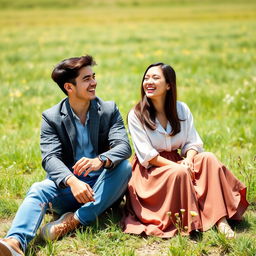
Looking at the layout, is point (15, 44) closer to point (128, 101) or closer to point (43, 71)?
point (43, 71)

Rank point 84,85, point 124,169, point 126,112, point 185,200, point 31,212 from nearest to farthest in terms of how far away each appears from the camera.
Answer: point 31,212, point 185,200, point 124,169, point 84,85, point 126,112

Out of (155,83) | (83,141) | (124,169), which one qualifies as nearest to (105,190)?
(124,169)

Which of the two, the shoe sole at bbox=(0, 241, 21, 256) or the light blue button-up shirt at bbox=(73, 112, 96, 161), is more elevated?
the light blue button-up shirt at bbox=(73, 112, 96, 161)

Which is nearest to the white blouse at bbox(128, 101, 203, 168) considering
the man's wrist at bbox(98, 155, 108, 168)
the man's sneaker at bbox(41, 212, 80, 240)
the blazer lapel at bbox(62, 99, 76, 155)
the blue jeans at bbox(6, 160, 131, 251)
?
the blue jeans at bbox(6, 160, 131, 251)

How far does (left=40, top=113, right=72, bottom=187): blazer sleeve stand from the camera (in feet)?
10.4

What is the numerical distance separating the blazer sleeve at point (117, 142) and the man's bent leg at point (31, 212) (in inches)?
21.2

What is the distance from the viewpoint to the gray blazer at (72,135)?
333cm

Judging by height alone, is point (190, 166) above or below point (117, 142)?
below

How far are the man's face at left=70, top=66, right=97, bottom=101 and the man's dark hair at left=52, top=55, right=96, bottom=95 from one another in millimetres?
34

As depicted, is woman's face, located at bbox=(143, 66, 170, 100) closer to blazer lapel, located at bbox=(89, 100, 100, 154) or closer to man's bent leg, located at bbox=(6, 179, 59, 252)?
blazer lapel, located at bbox=(89, 100, 100, 154)

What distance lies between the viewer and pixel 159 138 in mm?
3611

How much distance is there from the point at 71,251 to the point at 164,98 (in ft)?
5.16

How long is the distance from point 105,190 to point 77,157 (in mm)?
445

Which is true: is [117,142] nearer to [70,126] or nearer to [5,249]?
[70,126]
